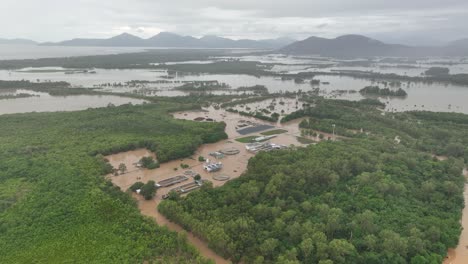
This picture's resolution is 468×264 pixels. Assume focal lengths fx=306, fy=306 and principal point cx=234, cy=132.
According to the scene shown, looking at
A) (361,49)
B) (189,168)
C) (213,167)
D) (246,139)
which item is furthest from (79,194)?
(361,49)

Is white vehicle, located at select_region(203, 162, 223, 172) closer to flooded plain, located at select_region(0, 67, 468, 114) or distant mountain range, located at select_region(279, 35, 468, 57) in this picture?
flooded plain, located at select_region(0, 67, 468, 114)

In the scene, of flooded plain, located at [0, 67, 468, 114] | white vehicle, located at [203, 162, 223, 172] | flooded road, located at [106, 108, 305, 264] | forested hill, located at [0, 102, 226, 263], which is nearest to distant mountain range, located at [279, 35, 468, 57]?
flooded plain, located at [0, 67, 468, 114]

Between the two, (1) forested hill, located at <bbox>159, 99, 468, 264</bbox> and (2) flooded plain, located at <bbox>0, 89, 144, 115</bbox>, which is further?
(2) flooded plain, located at <bbox>0, 89, 144, 115</bbox>

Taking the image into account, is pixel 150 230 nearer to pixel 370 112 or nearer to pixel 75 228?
pixel 75 228

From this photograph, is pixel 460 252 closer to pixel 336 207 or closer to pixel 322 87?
pixel 336 207

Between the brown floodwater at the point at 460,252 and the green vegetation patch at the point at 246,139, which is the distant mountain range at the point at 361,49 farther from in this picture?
the brown floodwater at the point at 460,252
